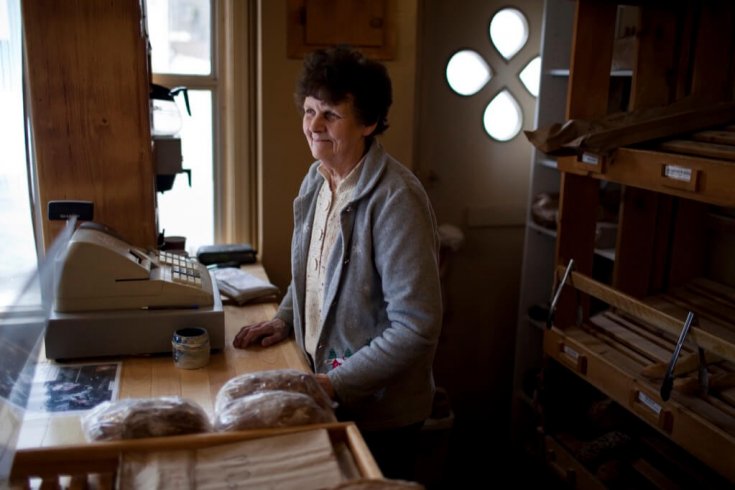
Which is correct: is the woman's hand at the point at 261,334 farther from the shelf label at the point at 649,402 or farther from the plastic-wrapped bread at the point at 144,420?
the shelf label at the point at 649,402

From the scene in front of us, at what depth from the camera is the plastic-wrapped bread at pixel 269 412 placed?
1122 millimetres

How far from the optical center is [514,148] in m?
3.53

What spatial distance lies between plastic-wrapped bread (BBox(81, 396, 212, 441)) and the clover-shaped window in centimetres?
256

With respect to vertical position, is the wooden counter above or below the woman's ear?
below

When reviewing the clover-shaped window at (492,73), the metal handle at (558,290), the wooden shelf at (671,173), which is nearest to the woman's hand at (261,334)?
the metal handle at (558,290)

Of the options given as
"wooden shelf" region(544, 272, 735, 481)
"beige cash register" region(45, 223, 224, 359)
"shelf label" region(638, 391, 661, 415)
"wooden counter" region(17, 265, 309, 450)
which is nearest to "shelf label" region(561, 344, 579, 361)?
"wooden shelf" region(544, 272, 735, 481)

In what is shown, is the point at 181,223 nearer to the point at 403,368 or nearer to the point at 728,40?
the point at 403,368

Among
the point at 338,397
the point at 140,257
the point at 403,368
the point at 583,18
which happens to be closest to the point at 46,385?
the point at 140,257

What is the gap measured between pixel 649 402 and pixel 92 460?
1.42 metres

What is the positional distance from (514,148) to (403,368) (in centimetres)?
217

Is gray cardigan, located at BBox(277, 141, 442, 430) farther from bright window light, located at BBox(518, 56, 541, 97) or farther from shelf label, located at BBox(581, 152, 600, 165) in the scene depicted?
bright window light, located at BBox(518, 56, 541, 97)

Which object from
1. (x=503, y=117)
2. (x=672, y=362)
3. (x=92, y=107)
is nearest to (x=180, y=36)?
(x=92, y=107)

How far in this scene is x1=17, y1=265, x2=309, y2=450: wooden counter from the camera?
4.31 feet

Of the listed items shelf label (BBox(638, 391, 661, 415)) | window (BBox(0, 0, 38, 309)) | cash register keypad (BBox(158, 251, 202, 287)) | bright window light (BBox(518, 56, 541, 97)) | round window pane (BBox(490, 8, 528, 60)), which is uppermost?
round window pane (BBox(490, 8, 528, 60))
